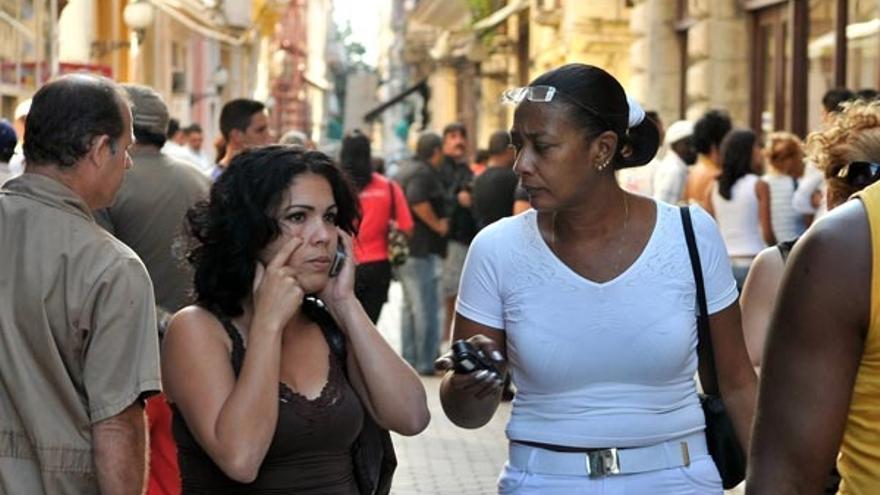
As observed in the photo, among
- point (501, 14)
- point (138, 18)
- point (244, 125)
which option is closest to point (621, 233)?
point (244, 125)

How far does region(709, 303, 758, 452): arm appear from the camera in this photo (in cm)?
468

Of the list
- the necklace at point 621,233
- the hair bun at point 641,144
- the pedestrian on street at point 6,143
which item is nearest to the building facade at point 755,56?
the pedestrian on street at point 6,143

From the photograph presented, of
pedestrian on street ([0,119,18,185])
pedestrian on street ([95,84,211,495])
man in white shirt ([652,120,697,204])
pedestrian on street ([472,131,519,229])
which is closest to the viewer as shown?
pedestrian on street ([95,84,211,495])

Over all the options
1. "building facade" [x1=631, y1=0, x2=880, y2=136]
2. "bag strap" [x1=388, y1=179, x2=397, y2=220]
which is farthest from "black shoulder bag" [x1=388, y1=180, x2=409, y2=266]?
"building facade" [x1=631, y1=0, x2=880, y2=136]

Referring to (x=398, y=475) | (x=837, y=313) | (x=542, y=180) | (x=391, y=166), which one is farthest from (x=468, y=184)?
(x=391, y=166)

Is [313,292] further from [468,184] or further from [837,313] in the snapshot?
[468,184]

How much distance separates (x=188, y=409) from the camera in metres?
4.40

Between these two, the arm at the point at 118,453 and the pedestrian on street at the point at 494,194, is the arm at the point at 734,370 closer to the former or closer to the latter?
the arm at the point at 118,453

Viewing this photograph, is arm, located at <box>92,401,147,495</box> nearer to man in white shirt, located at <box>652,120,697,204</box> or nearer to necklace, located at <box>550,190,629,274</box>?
necklace, located at <box>550,190,629,274</box>

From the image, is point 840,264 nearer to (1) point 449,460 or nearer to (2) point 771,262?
(2) point 771,262

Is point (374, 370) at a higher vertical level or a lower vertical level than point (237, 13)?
lower

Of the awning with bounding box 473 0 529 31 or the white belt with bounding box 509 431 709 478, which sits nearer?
the white belt with bounding box 509 431 709 478

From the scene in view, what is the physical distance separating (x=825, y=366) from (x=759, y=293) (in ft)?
8.50

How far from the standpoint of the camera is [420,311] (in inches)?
620
